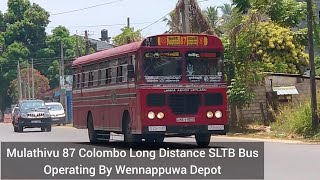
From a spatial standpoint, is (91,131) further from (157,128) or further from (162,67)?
(162,67)

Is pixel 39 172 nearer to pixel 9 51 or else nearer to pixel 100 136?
pixel 100 136

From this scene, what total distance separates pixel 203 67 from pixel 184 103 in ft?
3.88

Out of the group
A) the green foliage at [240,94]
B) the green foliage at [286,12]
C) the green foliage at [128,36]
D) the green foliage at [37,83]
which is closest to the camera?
the green foliage at [240,94]

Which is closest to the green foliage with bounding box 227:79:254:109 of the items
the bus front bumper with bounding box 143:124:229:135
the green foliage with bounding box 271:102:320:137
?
the green foliage with bounding box 271:102:320:137

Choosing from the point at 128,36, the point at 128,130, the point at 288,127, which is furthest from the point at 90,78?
the point at 128,36

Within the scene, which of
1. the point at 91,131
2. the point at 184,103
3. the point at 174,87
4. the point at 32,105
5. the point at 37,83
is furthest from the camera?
the point at 37,83

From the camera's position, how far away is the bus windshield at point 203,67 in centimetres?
2041

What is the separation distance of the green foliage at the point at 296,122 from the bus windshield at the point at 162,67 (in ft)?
25.2

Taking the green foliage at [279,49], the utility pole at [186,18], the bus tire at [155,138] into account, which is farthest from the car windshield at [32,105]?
the bus tire at [155,138]

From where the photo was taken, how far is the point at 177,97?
66.4 ft

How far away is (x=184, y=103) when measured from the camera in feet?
66.8

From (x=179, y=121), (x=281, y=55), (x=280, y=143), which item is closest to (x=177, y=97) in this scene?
(x=179, y=121)

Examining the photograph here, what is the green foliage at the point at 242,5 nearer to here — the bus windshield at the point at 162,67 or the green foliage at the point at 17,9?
the bus windshield at the point at 162,67

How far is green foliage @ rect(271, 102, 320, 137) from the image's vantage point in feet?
86.6
